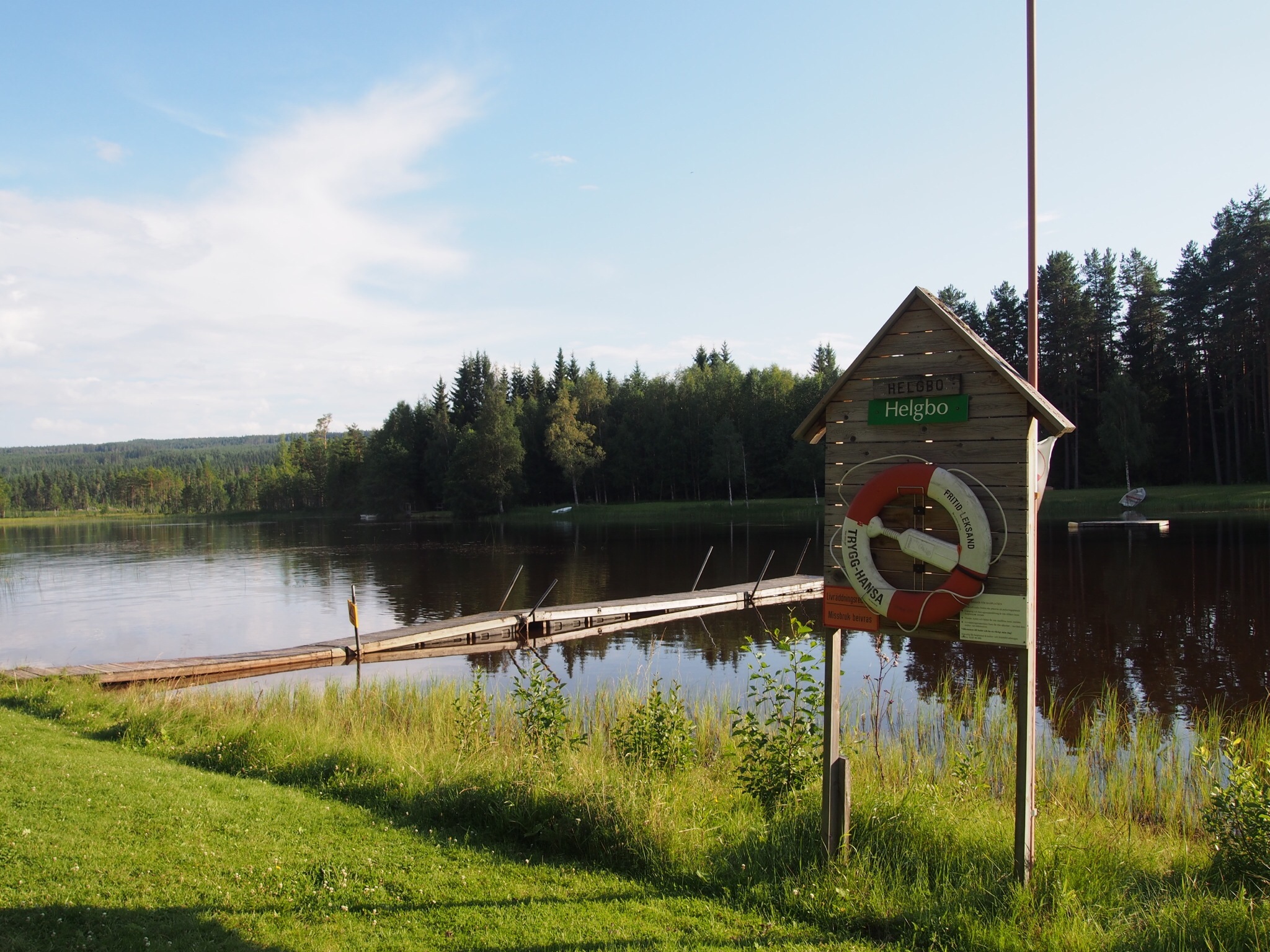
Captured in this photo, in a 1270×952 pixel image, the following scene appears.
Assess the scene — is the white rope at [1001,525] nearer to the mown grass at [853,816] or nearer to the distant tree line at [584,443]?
the mown grass at [853,816]

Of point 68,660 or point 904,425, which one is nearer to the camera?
point 904,425

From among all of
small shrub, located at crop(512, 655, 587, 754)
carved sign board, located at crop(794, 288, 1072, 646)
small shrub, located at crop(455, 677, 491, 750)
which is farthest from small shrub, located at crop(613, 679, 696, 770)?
carved sign board, located at crop(794, 288, 1072, 646)

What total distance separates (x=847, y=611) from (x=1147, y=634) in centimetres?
1479

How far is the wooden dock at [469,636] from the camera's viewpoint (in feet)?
47.4

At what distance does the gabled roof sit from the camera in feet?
14.1

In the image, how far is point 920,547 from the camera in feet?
14.8

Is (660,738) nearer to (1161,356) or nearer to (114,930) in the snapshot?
(114,930)

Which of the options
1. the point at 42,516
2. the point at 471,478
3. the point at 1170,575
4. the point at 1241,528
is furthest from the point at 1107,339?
the point at 42,516

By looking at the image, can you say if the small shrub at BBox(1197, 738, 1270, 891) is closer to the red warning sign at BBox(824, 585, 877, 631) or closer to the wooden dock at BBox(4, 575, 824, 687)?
the red warning sign at BBox(824, 585, 877, 631)

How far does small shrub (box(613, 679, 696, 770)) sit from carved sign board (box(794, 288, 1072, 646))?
2901 mm

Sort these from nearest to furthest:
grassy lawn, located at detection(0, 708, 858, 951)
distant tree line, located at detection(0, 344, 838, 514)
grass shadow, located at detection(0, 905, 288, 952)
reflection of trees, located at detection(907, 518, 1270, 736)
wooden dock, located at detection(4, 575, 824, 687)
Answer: grass shadow, located at detection(0, 905, 288, 952)
grassy lawn, located at detection(0, 708, 858, 951)
reflection of trees, located at detection(907, 518, 1270, 736)
wooden dock, located at detection(4, 575, 824, 687)
distant tree line, located at detection(0, 344, 838, 514)

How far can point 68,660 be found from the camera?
1770 centimetres

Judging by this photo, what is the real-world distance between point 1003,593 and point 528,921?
116 inches

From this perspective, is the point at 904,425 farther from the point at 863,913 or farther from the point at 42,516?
the point at 42,516
